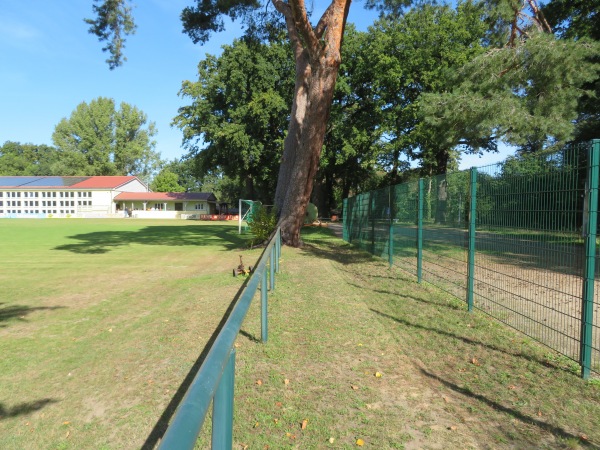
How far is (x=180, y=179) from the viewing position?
3991 inches

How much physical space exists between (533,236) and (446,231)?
9.27 ft

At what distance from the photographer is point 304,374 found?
14.6 feet

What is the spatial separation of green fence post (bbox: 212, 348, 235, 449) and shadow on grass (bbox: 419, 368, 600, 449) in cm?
261

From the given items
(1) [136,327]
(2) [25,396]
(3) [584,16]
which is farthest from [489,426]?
(3) [584,16]

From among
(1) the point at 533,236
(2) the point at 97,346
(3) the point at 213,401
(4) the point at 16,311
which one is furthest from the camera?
(4) the point at 16,311

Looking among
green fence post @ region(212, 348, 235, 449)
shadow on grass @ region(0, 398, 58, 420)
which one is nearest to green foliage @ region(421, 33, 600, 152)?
shadow on grass @ region(0, 398, 58, 420)

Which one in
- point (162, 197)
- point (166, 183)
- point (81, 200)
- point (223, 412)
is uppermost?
point (166, 183)

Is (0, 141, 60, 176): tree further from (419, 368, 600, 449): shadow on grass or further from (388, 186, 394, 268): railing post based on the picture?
(419, 368, 600, 449): shadow on grass

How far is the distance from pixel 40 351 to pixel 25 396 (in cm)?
139

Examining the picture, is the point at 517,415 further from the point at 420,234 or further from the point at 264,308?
the point at 420,234

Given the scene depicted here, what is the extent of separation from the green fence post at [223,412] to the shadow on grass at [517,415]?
2.61 m

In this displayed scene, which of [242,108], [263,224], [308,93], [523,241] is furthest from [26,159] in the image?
[523,241]

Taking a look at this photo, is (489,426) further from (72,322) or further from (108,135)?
(108,135)

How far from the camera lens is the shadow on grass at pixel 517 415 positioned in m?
3.19
